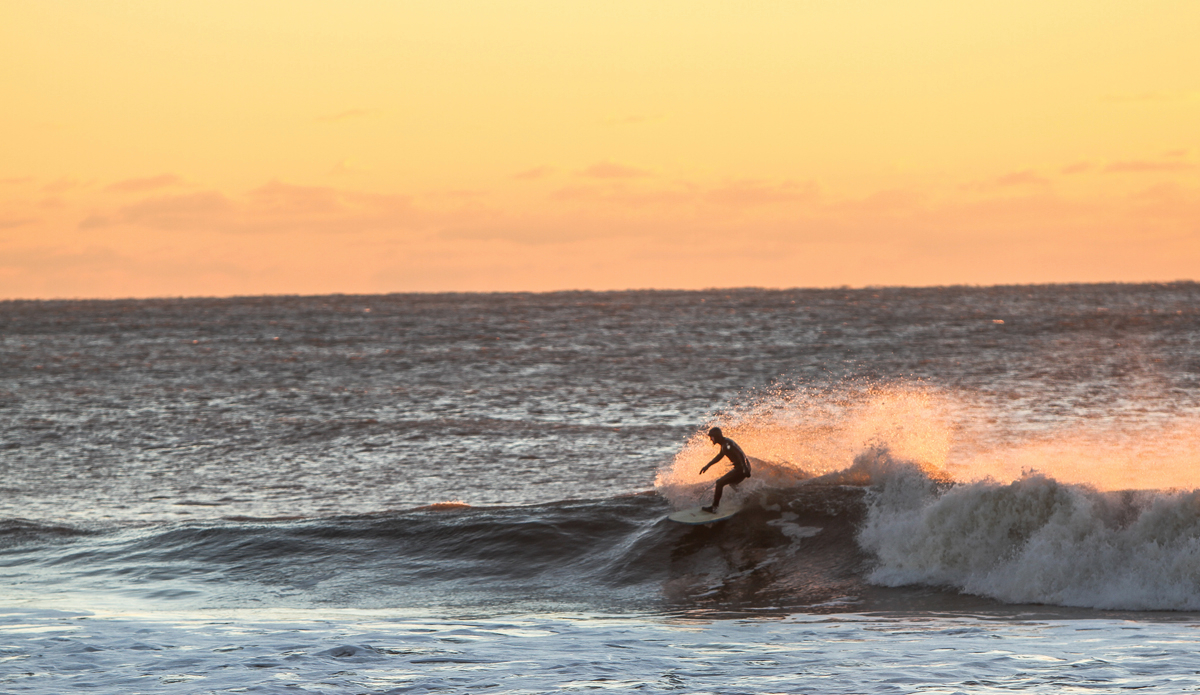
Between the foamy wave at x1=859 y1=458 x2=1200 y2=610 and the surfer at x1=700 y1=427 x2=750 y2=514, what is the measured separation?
2653mm

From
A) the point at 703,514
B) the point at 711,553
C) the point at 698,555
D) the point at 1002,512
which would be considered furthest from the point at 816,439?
the point at 1002,512

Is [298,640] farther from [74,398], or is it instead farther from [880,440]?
[74,398]

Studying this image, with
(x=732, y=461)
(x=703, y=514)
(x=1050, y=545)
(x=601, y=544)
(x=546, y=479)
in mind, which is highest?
(x=732, y=461)

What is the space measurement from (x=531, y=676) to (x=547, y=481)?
14.9 metres

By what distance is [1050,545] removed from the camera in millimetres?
15867

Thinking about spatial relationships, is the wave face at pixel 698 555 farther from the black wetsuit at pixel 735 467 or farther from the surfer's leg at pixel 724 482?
the black wetsuit at pixel 735 467

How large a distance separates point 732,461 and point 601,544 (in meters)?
2.77

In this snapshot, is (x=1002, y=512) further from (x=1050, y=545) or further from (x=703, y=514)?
(x=703, y=514)

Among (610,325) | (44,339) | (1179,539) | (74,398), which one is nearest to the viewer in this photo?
(1179,539)

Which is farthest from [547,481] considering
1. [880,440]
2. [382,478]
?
[880,440]

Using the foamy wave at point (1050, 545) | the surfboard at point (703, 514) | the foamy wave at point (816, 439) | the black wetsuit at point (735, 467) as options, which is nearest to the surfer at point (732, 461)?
the black wetsuit at point (735, 467)

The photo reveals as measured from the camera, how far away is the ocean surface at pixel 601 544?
11906 mm

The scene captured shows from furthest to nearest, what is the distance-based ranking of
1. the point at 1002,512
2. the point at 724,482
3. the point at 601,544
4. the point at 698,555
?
the point at 724,482, the point at 601,544, the point at 698,555, the point at 1002,512

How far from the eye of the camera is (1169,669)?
35.4ft
